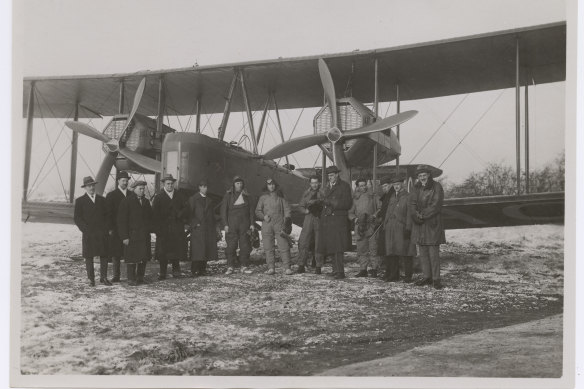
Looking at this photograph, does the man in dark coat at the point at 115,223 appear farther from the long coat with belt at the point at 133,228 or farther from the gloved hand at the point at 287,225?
the gloved hand at the point at 287,225

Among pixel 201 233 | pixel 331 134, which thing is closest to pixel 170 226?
pixel 201 233

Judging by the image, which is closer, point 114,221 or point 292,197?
point 114,221

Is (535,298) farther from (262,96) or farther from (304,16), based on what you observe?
(262,96)

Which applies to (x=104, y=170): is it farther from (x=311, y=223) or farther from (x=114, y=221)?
(x=311, y=223)

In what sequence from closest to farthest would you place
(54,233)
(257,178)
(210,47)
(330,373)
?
(330,373) → (210,47) → (54,233) → (257,178)

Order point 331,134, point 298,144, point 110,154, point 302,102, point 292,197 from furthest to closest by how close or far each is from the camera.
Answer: point 292,197 < point 302,102 < point 110,154 < point 298,144 < point 331,134

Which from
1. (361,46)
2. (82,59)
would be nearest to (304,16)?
(361,46)

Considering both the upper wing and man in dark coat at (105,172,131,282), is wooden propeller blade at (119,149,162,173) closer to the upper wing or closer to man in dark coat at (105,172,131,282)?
the upper wing
